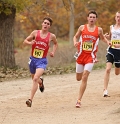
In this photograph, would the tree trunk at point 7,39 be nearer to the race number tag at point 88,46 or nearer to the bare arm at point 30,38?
the bare arm at point 30,38

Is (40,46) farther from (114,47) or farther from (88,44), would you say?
(114,47)

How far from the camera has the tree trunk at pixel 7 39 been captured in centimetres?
2031

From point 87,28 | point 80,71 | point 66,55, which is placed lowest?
point 66,55

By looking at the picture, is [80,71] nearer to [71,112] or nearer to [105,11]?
[71,112]

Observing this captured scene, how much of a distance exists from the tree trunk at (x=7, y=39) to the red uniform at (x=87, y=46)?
A: 8.47 m

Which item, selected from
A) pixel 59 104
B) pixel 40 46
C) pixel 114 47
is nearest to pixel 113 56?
pixel 114 47

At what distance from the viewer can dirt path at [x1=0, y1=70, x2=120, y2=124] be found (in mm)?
10367

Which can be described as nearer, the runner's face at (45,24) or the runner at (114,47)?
the runner's face at (45,24)

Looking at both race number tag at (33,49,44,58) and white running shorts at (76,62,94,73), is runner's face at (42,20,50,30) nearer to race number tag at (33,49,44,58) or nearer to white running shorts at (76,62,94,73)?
race number tag at (33,49,44,58)

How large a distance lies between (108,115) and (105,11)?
28.6 m

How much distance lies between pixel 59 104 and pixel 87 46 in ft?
5.08

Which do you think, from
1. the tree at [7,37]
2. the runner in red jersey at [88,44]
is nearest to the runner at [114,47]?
the runner in red jersey at [88,44]

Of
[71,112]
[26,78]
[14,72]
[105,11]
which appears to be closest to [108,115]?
[71,112]

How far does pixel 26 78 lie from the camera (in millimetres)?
18312
